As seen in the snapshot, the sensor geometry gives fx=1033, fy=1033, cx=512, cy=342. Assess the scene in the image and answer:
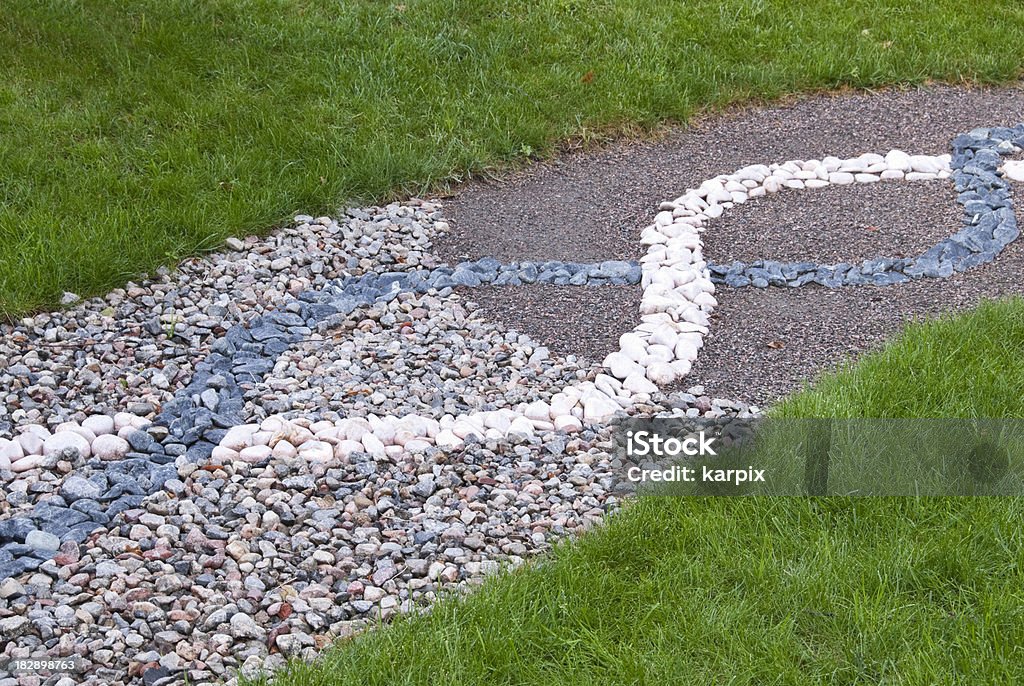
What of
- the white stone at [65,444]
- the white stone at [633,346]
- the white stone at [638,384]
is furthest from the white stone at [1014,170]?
the white stone at [65,444]

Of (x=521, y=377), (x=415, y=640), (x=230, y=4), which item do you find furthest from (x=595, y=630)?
(x=230, y=4)

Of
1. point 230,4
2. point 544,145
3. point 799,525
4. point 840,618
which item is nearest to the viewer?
point 840,618

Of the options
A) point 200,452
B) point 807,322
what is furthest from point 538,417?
point 807,322

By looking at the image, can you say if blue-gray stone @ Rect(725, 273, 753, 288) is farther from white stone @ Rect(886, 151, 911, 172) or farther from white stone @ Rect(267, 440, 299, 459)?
white stone @ Rect(267, 440, 299, 459)

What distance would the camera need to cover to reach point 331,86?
20.0 ft

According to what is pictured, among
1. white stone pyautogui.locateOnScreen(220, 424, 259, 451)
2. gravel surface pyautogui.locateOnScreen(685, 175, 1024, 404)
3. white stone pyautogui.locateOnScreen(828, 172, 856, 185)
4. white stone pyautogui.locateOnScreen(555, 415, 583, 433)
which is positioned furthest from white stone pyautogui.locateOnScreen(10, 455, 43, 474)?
white stone pyautogui.locateOnScreen(828, 172, 856, 185)

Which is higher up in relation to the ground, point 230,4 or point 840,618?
point 230,4

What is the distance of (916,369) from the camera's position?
357 cm

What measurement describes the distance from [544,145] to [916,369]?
9.63 ft

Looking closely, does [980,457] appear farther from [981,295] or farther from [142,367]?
[142,367]

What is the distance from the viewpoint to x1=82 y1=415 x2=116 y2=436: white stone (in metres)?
3.62

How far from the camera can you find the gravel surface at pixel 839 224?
16.0 ft

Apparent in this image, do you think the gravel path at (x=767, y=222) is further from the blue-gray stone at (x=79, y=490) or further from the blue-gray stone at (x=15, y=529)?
the blue-gray stone at (x=15, y=529)
